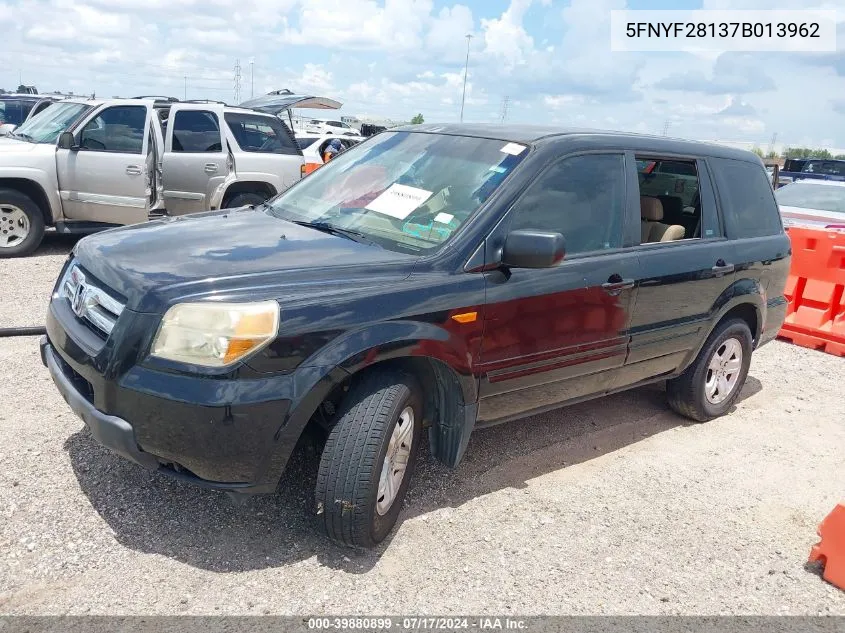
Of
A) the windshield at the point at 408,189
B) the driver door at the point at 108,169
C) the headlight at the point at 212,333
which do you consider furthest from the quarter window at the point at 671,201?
the driver door at the point at 108,169

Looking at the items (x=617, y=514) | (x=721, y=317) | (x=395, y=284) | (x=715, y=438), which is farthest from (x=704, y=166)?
(x=395, y=284)

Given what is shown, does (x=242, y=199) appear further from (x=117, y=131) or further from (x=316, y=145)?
(x=316, y=145)

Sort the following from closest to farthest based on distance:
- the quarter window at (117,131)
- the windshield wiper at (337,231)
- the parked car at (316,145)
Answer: the windshield wiper at (337,231)
the quarter window at (117,131)
the parked car at (316,145)

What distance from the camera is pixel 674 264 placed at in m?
4.28

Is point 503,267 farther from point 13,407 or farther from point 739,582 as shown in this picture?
point 13,407

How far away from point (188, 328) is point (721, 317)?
3556 mm

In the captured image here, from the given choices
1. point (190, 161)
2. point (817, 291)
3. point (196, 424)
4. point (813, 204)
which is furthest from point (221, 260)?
point (813, 204)

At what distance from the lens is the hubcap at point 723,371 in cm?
503

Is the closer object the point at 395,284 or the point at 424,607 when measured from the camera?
the point at 424,607

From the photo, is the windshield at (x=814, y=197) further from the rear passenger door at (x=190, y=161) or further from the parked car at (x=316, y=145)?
the parked car at (x=316, y=145)

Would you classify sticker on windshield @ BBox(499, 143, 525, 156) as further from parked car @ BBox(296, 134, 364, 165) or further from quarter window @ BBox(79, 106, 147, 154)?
parked car @ BBox(296, 134, 364, 165)

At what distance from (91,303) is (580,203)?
2429mm

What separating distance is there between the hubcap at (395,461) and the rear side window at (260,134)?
23.8ft

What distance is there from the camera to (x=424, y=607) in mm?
2863
